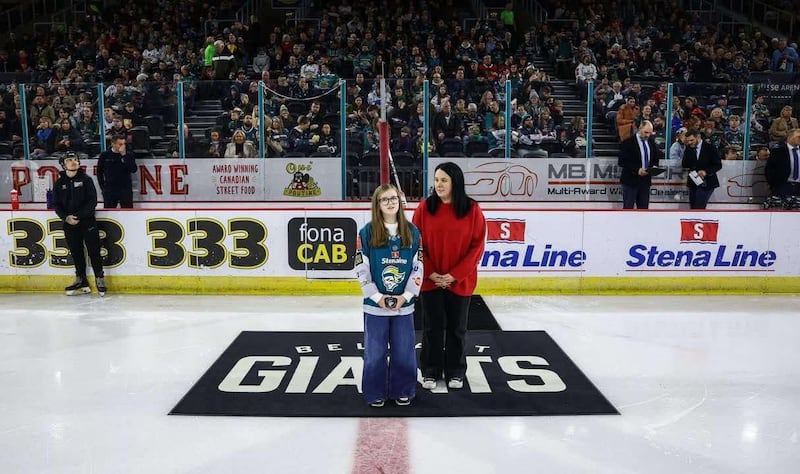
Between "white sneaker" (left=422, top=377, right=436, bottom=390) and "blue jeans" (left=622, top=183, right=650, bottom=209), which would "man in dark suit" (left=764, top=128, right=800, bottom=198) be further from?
"white sneaker" (left=422, top=377, right=436, bottom=390)

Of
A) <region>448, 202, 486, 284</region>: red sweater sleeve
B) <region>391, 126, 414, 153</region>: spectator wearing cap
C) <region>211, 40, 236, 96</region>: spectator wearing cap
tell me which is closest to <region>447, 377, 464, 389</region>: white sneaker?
<region>448, 202, 486, 284</region>: red sweater sleeve

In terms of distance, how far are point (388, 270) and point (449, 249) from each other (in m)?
0.60

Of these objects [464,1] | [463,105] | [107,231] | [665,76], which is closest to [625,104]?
[463,105]

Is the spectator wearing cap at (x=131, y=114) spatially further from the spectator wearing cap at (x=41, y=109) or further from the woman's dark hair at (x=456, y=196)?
the woman's dark hair at (x=456, y=196)

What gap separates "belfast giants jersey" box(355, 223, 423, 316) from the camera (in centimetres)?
540

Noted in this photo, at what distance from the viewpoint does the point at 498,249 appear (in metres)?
9.84

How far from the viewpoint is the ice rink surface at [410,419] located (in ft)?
15.6

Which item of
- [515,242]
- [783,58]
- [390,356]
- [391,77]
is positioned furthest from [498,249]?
[783,58]

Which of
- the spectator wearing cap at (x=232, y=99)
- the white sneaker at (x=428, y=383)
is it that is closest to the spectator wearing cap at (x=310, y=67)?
the spectator wearing cap at (x=232, y=99)

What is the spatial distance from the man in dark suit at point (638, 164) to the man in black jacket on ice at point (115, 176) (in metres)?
7.92

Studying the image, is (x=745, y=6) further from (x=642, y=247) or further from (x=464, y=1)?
(x=642, y=247)

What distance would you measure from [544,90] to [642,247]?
15.0 ft

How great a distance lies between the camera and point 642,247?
988 centimetres

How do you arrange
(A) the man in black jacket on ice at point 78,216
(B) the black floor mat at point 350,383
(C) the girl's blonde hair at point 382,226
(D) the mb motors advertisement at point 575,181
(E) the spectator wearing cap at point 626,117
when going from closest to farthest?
(C) the girl's blonde hair at point 382,226 → (B) the black floor mat at point 350,383 → (A) the man in black jacket on ice at point 78,216 → (E) the spectator wearing cap at point 626,117 → (D) the mb motors advertisement at point 575,181
